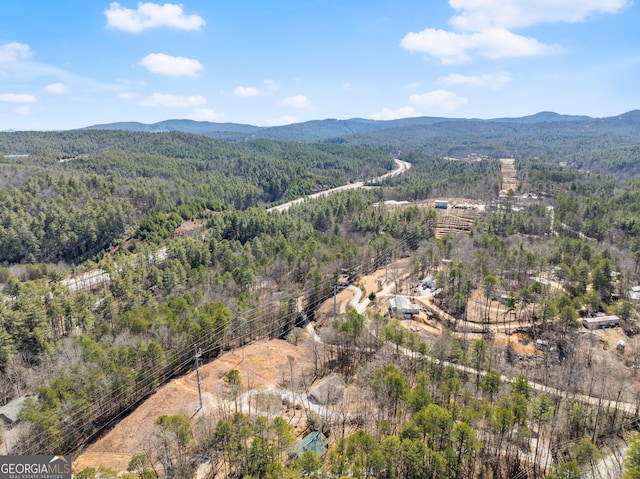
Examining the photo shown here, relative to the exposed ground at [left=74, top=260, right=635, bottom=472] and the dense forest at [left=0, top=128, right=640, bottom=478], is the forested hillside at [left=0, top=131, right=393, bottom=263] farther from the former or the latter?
the exposed ground at [left=74, top=260, right=635, bottom=472]

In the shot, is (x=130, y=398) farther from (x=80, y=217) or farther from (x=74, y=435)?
(x=80, y=217)

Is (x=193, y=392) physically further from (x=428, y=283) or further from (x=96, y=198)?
(x=96, y=198)

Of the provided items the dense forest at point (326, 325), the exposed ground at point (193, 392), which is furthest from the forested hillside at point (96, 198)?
the exposed ground at point (193, 392)

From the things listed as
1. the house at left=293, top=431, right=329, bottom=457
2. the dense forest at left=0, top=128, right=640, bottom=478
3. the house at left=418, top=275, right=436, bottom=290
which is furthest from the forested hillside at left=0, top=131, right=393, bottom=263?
Answer: the house at left=293, top=431, right=329, bottom=457

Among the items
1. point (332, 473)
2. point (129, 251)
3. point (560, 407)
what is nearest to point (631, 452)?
point (560, 407)

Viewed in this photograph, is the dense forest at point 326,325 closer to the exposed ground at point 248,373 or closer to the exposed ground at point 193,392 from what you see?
the exposed ground at point 248,373
